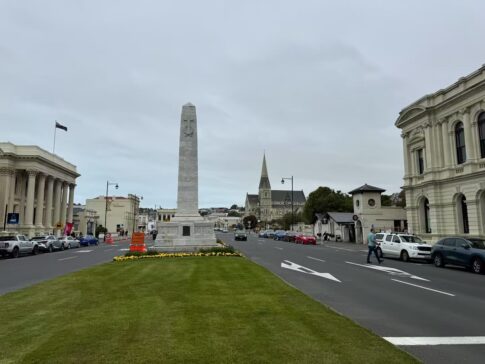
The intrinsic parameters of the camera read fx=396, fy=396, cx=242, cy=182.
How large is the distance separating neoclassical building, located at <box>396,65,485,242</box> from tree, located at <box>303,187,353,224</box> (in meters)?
35.8

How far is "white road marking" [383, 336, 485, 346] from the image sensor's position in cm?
663

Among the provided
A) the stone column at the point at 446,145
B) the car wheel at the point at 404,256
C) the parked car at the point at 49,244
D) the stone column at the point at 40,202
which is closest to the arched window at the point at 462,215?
the stone column at the point at 446,145

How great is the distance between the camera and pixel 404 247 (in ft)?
81.4

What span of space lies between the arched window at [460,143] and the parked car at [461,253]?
48.6ft

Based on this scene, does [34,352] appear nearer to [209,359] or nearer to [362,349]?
[209,359]

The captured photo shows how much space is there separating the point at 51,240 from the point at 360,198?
35286 millimetres

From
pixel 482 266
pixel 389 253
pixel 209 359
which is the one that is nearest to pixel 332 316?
pixel 209 359

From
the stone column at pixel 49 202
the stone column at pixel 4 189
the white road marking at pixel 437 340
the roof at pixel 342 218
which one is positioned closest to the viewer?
the white road marking at pixel 437 340

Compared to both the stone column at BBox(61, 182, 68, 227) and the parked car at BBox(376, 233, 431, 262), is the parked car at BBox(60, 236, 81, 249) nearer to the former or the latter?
the parked car at BBox(376, 233, 431, 262)

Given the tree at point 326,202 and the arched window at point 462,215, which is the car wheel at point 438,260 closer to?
the arched window at point 462,215

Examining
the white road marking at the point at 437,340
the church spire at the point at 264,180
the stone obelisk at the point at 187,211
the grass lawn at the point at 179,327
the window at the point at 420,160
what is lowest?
the white road marking at the point at 437,340

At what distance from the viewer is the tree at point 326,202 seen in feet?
249

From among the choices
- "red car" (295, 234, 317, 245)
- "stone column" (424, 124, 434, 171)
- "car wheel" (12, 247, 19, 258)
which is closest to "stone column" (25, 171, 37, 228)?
"car wheel" (12, 247, 19, 258)

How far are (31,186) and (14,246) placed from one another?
37.5 metres
